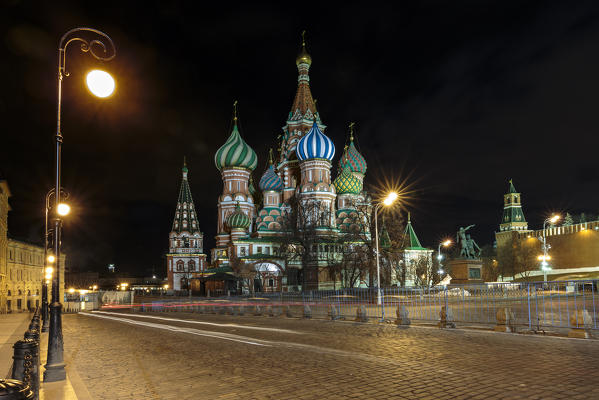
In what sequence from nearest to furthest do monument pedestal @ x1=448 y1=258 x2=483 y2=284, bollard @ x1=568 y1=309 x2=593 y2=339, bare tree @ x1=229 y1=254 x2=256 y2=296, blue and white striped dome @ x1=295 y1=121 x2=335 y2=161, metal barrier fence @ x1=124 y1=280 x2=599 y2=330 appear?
1. bollard @ x1=568 y1=309 x2=593 y2=339
2. metal barrier fence @ x1=124 y1=280 x2=599 y2=330
3. monument pedestal @ x1=448 y1=258 x2=483 y2=284
4. bare tree @ x1=229 y1=254 x2=256 y2=296
5. blue and white striped dome @ x1=295 y1=121 x2=335 y2=161

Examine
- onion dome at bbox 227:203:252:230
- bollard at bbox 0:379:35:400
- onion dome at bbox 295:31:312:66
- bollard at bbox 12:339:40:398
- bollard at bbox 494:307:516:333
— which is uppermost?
onion dome at bbox 295:31:312:66

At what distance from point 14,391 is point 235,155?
69.3 metres

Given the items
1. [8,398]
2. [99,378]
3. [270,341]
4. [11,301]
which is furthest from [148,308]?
[8,398]

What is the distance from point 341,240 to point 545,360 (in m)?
45.3

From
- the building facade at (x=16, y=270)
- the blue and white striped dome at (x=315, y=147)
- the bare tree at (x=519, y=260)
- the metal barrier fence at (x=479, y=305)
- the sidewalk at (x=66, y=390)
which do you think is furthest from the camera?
the bare tree at (x=519, y=260)

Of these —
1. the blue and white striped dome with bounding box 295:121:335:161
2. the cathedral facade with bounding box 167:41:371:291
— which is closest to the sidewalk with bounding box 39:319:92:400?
the cathedral facade with bounding box 167:41:371:291

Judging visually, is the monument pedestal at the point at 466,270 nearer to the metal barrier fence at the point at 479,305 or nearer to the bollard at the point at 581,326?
the metal barrier fence at the point at 479,305

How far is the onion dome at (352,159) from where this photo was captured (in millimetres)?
75125

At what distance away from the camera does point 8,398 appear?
2.55 metres

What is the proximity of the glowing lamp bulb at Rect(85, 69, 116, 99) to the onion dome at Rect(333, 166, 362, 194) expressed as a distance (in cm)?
6235

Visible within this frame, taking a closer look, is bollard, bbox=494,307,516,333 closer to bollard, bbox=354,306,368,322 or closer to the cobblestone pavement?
the cobblestone pavement

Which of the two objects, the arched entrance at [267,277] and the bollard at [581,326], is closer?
the bollard at [581,326]

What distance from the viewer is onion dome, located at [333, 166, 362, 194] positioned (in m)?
69.0

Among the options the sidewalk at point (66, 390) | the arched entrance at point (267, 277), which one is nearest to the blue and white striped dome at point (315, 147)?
the arched entrance at point (267, 277)
